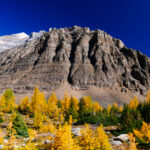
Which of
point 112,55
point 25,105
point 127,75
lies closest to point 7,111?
point 25,105

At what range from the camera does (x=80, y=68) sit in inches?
4564

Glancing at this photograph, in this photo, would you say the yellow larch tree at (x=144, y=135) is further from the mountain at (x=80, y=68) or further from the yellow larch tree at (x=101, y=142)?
the mountain at (x=80, y=68)

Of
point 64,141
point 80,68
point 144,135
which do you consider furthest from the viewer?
point 80,68

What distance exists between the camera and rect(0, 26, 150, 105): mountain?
104375 millimetres

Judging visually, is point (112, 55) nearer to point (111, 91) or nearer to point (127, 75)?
point (127, 75)

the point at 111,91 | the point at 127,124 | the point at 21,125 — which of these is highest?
the point at 111,91

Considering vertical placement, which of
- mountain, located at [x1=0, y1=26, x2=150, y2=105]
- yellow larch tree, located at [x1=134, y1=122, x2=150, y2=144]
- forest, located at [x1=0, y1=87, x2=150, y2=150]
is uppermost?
mountain, located at [x1=0, y1=26, x2=150, y2=105]

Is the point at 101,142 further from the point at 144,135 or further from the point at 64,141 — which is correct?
the point at 144,135

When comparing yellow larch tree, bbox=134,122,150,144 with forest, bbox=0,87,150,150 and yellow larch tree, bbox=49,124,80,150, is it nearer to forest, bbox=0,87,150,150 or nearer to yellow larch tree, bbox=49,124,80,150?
forest, bbox=0,87,150,150

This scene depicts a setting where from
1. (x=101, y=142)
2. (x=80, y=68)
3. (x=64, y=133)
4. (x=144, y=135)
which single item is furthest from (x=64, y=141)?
(x=80, y=68)

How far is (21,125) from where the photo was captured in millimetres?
19266

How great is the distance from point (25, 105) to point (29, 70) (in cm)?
8186

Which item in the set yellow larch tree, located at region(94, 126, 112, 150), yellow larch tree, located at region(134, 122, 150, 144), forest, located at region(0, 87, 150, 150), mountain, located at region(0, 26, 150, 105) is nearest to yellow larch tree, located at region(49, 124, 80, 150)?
forest, located at region(0, 87, 150, 150)

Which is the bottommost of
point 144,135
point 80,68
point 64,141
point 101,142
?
point 144,135
